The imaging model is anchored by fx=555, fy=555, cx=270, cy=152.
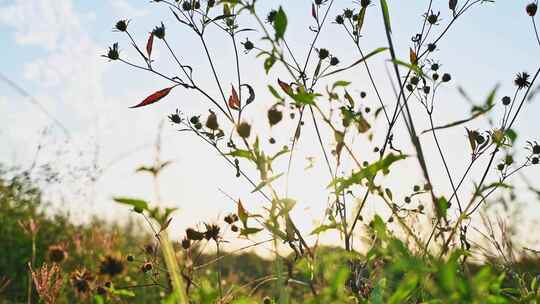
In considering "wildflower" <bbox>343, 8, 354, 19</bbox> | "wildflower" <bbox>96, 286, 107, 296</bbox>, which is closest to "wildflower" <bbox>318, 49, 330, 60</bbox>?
"wildflower" <bbox>343, 8, 354, 19</bbox>

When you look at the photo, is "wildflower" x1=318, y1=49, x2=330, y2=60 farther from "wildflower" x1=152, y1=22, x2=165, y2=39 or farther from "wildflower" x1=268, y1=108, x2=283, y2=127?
"wildflower" x1=268, y1=108, x2=283, y2=127

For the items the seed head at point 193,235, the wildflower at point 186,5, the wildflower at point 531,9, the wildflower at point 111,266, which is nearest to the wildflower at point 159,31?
the wildflower at point 186,5

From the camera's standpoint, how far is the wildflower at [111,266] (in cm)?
91

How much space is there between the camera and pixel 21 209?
476cm

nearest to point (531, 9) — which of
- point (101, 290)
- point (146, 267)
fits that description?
point (146, 267)

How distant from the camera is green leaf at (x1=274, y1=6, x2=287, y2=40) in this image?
1.00 metres

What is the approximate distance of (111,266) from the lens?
36.3 inches

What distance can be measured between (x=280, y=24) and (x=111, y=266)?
0.51 m

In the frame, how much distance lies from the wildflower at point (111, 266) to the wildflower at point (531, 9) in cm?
162

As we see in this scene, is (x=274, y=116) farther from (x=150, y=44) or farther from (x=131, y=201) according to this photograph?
(x=150, y=44)

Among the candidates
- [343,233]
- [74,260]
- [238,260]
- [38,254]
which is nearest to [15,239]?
[38,254]

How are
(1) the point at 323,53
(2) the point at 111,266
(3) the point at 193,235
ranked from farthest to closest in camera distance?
1. (1) the point at 323,53
2. (3) the point at 193,235
3. (2) the point at 111,266

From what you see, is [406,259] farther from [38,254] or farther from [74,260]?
[38,254]

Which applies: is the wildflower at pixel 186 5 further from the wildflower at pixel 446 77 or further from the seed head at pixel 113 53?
the wildflower at pixel 446 77
